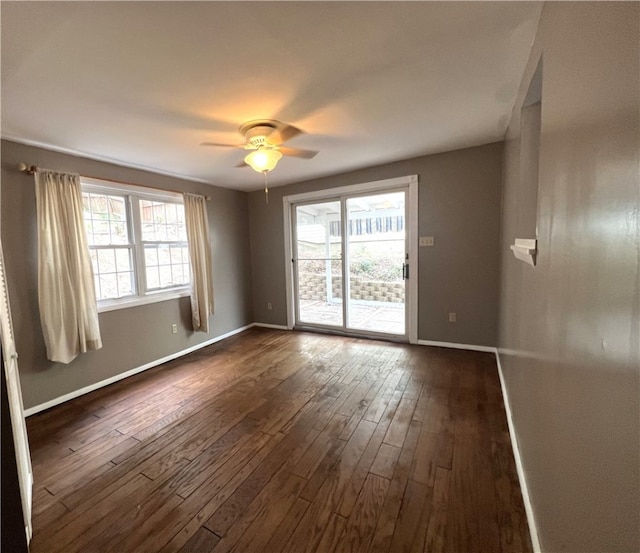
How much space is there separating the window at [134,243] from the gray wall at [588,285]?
3.63 meters

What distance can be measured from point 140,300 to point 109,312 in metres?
0.33

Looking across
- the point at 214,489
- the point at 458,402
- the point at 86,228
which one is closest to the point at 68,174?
the point at 86,228

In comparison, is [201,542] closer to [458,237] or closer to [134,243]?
[134,243]

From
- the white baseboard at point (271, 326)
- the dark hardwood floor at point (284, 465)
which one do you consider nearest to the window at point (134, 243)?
the dark hardwood floor at point (284, 465)

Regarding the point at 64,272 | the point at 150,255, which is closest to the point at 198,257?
the point at 150,255

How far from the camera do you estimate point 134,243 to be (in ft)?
10.6

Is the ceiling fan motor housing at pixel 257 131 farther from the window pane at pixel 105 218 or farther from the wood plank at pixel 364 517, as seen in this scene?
the wood plank at pixel 364 517

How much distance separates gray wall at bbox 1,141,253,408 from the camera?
234 centimetres

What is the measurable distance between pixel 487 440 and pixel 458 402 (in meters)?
0.46

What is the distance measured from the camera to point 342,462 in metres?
1.74

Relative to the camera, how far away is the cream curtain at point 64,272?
2.42 meters

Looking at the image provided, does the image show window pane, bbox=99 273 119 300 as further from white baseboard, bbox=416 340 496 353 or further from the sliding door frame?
white baseboard, bbox=416 340 496 353

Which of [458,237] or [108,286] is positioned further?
[458,237]

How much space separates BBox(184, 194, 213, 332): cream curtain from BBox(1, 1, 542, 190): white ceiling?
1.11m
